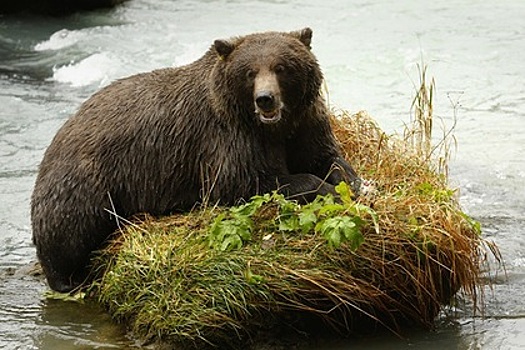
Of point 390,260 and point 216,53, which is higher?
point 216,53

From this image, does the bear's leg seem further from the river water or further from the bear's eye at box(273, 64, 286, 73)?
the bear's eye at box(273, 64, 286, 73)

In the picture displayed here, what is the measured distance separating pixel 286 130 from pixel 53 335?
186cm

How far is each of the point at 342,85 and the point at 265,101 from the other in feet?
20.6

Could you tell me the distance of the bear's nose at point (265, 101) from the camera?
229 inches

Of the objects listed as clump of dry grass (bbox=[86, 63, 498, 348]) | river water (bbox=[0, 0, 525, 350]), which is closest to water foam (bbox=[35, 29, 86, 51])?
river water (bbox=[0, 0, 525, 350])

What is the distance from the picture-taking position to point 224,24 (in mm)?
15742

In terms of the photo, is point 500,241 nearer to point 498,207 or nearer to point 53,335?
point 498,207

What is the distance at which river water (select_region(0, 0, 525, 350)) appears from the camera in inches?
239

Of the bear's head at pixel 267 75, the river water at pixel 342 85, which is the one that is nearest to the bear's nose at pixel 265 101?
the bear's head at pixel 267 75

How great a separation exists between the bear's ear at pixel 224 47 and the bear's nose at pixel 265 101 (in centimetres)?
48

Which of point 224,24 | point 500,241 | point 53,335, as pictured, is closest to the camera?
point 53,335

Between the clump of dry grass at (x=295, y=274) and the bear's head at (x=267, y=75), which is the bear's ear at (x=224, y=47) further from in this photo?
the clump of dry grass at (x=295, y=274)

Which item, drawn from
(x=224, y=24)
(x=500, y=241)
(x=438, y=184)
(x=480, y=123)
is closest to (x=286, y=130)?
(x=438, y=184)

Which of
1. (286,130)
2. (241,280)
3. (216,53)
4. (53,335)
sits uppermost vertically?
(216,53)
